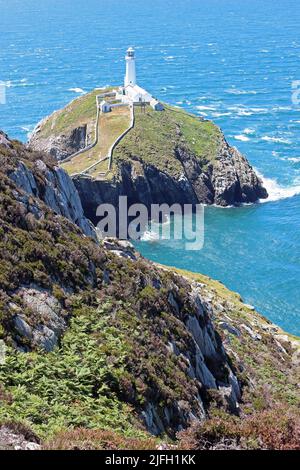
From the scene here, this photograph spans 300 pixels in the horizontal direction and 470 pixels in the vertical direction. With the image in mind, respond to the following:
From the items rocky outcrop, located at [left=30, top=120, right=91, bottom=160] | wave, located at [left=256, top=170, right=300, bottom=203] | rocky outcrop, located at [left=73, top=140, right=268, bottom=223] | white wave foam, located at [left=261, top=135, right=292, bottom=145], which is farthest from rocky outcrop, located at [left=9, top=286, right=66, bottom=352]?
white wave foam, located at [left=261, top=135, right=292, bottom=145]

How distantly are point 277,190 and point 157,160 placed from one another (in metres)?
23.1

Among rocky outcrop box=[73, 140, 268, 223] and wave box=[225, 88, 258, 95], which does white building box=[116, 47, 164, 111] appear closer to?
rocky outcrop box=[73, 140, 268, 223]

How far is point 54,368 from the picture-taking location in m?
22.4

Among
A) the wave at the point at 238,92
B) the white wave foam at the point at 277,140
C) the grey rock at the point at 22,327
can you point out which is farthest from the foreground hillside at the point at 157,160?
the grey rock at the point at 22,327

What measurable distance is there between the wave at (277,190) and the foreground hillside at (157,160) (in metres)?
1.58

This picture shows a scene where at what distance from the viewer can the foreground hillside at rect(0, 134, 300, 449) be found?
18016 mm

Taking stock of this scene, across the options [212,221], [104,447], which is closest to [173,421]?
[104,447]

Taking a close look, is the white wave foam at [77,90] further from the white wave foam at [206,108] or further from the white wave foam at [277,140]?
the white wave foam at [277,140]

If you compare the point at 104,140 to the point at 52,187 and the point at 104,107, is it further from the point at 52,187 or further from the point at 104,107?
the point at 52,187

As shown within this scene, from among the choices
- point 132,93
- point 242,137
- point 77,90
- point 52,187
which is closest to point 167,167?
point 242,137

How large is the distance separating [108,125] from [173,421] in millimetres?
107831

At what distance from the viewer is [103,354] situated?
2523 cm

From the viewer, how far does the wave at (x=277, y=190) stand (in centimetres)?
11256

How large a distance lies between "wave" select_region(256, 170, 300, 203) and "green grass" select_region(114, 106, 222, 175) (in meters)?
13.1
